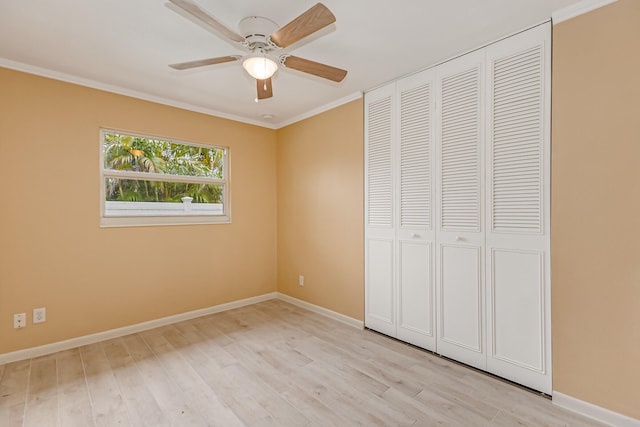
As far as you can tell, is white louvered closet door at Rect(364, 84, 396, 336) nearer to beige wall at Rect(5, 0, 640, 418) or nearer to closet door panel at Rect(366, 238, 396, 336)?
closet door panel at Rect(366, 238, 396, 336)

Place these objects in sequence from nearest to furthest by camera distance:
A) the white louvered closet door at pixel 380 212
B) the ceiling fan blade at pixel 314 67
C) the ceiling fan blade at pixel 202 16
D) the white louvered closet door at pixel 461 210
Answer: the ceiling fan blade at pixel 202 16 < the ceiling fan blade at pixel 314 67 < the white louvered closet door at pixel 461 210 < the white louvered closet door at pixel 380 212

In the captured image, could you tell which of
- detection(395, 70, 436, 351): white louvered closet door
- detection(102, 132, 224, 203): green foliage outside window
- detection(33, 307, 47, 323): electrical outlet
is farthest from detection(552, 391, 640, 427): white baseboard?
detection(33, 307, 47, 323): electrical outlet

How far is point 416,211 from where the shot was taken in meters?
2.81

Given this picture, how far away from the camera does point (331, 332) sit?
3.20m

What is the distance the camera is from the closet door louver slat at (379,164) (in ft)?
9.98

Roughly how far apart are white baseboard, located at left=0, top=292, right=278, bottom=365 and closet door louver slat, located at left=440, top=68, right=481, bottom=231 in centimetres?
283

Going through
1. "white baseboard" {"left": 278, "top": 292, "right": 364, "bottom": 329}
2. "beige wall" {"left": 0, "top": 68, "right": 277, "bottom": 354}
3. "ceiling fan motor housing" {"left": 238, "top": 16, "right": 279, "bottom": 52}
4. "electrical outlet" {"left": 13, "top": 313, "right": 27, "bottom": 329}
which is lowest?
"white baseboard" {"left": 278, "top": 292, "right": 364, "bottom": 329}

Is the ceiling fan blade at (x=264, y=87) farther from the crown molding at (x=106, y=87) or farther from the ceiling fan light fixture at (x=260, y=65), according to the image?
the crown molding at (x=106, y=87)

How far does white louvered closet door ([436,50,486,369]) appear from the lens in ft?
7.84

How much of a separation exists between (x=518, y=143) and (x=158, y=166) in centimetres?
350

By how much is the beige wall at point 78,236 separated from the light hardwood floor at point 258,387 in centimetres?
39

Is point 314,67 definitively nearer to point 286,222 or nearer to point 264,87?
point 264,87

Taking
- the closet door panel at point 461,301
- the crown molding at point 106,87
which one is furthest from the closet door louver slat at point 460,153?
the crown molding at point 106,87

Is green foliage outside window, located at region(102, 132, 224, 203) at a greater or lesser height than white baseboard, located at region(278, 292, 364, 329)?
greater
